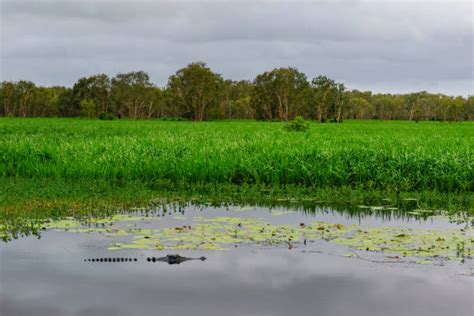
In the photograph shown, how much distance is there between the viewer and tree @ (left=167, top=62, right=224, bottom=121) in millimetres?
96562

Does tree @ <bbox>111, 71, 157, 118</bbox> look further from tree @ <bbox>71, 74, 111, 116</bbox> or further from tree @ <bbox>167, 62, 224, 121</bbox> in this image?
tree @ <bbox>167, 62, 224, 121</bbox>

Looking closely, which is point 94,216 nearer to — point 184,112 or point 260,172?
point 260,172

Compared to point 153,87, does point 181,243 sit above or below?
below

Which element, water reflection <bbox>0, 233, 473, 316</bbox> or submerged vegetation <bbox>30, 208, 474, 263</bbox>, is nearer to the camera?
water reflection <bbox>0, 233, 473, 316</bbox>

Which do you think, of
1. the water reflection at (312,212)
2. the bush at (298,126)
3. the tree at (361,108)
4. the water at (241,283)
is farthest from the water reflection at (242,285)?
the tree at (361,108)

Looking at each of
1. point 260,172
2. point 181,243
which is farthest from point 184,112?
point 181,243

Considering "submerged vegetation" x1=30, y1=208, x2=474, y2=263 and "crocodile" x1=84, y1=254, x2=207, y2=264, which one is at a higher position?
"submerged vegetation" x1=30, y1=208, x2=474, y2=263

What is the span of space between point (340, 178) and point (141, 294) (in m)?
9.79

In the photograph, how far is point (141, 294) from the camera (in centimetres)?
771

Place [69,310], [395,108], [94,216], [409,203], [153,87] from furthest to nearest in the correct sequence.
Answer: [395,108]
[153,87]
[409,203]
[94,216]
[69,310]

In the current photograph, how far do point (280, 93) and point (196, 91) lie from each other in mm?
14185

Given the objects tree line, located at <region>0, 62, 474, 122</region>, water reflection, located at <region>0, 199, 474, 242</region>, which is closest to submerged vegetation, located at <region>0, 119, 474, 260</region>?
water reflection, located at <region>0, 199, 474, 242</region>

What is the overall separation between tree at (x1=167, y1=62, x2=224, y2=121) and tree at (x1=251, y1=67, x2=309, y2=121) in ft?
24.6

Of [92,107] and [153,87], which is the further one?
[153,87]
